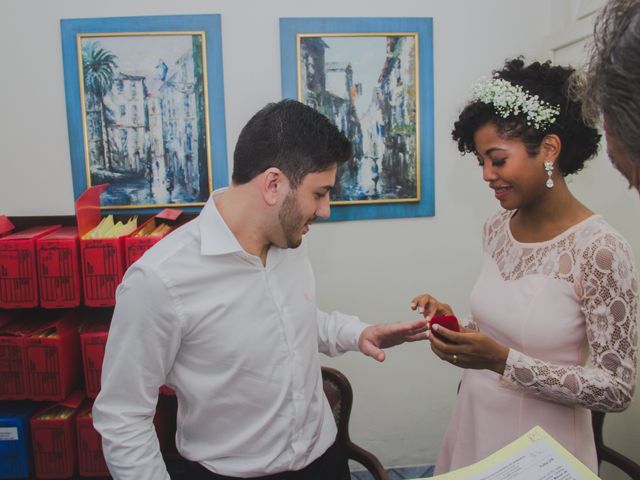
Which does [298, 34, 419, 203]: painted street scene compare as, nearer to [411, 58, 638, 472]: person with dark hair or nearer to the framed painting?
the framed painting

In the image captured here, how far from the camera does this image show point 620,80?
69 centimetres

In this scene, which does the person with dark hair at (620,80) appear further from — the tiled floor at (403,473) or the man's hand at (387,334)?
the tiled floor at (403,473)

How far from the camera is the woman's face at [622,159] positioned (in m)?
0.74

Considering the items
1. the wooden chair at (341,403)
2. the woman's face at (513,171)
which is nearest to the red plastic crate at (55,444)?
the wooden chair at (341,403)

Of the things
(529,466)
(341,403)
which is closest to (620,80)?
(529,466)

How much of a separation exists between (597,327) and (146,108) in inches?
78.8

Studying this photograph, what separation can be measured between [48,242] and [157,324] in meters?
1.02

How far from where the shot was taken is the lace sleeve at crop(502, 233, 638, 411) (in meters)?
1.24

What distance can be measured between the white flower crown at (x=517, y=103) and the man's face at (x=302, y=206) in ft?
1.74

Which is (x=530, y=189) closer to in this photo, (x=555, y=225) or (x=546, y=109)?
(x=555, y=225)

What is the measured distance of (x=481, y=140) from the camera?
152cm

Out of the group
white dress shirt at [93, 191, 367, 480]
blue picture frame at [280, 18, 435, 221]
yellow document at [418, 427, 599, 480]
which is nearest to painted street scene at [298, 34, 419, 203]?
blue picture frame at [280, 18, 435, 221]

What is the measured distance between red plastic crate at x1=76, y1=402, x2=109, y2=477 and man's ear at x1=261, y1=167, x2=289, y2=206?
4.36 ft

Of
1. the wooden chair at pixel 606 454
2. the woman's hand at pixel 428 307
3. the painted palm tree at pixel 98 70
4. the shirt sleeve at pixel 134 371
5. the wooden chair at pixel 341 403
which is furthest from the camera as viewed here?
the painted palm tree at pixel 98 70
